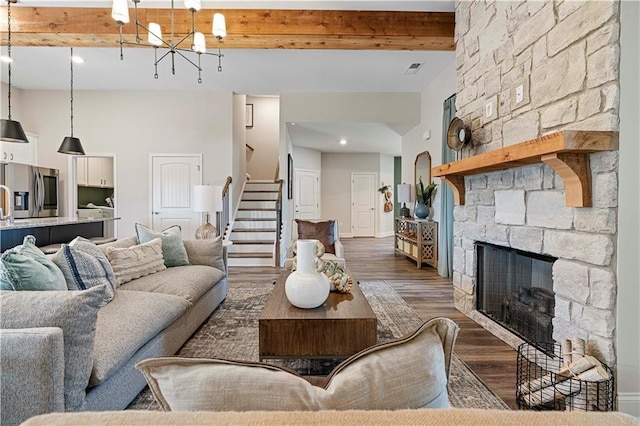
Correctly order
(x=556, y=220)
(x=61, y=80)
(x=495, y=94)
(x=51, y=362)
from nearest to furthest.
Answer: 1. (x=51, y=362)
2. (x=556, y=220)
3. (x=495, y=94)
4. (x=61, y=80)

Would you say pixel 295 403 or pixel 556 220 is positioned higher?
pixel 556 220

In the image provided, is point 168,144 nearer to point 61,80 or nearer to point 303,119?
point 61,80

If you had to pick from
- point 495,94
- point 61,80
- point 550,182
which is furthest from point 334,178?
point 550,182

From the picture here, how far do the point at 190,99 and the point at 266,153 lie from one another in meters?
3.45

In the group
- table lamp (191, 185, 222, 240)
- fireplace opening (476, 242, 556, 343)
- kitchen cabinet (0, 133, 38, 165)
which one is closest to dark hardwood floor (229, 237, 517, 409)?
fireplace opening (476, 242, 556, 343)

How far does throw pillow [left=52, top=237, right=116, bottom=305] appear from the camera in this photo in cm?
202

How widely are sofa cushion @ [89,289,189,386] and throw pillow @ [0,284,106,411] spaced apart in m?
0.10

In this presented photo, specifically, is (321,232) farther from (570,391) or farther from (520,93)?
(570,391)

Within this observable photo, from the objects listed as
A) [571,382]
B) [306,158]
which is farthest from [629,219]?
[306,158]

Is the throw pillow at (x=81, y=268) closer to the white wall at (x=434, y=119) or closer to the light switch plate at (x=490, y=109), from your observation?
the light switch plate at (x=490, y=109)

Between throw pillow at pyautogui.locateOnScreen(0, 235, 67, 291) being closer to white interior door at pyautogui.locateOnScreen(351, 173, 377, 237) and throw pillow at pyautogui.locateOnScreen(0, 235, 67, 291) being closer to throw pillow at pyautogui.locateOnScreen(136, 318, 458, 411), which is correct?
throw pillow at pyautogui.locateOnScreen(136, 318, 458, 411)

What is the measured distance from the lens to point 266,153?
388 inches

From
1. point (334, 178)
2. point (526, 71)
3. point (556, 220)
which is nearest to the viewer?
point (556, 220)

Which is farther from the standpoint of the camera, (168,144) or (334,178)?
(334,178)
